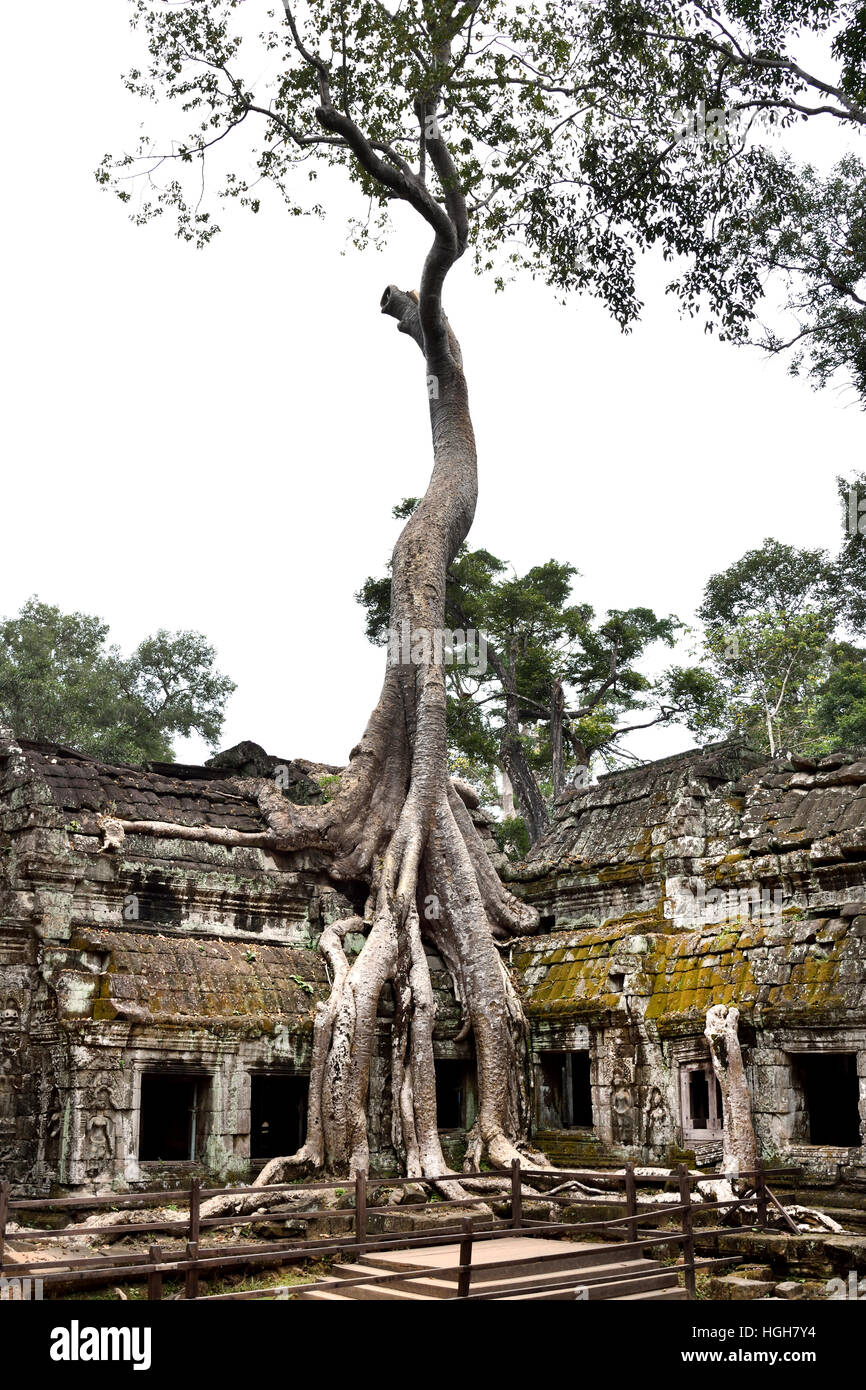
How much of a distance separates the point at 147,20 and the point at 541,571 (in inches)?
583

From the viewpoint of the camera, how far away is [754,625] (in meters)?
27.6

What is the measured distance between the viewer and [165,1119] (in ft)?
37.7

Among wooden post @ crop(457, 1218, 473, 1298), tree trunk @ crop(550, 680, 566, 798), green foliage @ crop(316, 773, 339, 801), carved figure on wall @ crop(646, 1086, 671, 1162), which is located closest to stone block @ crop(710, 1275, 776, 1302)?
wooden post @ crop(457, 1218, 473, 1298)

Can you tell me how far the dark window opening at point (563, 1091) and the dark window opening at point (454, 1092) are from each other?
27.7 inches

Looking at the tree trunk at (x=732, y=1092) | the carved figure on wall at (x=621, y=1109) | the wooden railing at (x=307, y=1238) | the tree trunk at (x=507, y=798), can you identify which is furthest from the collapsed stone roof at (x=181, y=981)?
the tree trunk at (x=507, y=798)

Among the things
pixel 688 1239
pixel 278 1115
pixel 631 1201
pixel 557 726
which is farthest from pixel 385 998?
pixel 557 726

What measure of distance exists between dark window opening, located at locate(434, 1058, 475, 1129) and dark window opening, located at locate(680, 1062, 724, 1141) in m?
2.61

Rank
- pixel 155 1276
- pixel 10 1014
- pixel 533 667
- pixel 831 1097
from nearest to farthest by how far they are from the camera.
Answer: pixel 155 1276
pixel 10 1014
pixel 831 1097
pixel 533 667

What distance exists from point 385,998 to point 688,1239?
14.3 ft

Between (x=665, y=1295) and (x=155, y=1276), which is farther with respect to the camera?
(x=665, y=1295)

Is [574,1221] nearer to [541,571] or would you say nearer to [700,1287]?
[700,1287]

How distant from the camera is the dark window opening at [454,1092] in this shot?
12625 millimetres

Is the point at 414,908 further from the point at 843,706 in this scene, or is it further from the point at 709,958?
the point at 843,706
